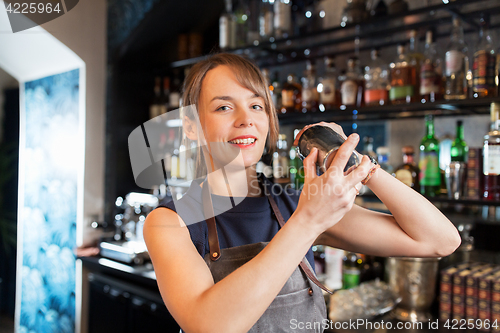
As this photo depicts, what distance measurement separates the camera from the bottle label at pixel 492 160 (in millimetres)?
1398

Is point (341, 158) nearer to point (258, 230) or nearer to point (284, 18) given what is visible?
point (258, 230)

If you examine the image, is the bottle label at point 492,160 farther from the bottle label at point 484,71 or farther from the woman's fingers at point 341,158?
the woman's fingers at point 341,158

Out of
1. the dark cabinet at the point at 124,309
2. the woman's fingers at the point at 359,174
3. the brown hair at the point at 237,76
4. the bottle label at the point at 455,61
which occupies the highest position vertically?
the bottle label at the point at 455,61

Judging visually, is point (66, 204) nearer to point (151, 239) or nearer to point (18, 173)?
point (18, 173)

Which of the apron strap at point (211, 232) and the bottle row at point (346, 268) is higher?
the apron strap at point (211, 232)

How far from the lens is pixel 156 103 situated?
2879 millimetres

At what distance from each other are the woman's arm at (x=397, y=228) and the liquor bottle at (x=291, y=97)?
1210 millimetres

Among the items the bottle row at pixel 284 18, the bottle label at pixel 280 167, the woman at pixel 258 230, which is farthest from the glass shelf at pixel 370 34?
the woman at pixel 258 230

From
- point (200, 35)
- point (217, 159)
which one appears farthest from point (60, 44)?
point (217, 159)

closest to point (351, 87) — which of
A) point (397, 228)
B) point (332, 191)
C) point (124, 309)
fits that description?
point (397, 228)

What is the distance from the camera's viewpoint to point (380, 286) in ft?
5.49

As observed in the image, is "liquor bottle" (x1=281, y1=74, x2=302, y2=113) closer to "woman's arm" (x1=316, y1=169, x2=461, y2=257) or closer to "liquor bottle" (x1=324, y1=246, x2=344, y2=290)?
"liquor bottle" (x1=324, y1=246, x2=344, y2=290)

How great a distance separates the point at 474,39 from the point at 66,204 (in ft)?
9.55

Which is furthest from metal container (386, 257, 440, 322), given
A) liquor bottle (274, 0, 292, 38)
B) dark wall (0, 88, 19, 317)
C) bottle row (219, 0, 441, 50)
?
dark wall (0, 88, 19, 317)
